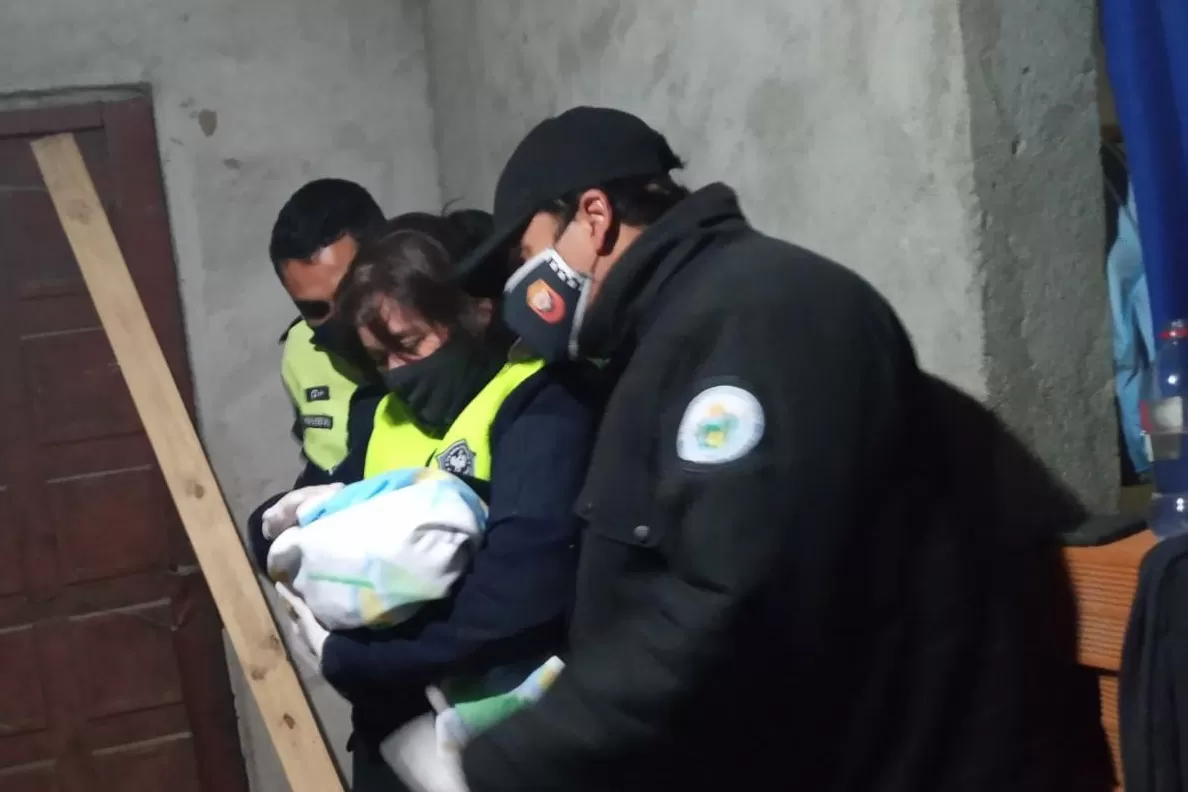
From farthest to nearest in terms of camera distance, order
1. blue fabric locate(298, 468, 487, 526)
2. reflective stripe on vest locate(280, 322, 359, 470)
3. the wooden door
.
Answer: the wooden door < reflective stripe on vest locate(280, 322, 359, 470) < blue fabric locate(298, 468, 487, 526)

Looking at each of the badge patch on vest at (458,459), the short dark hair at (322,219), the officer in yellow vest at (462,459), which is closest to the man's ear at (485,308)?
the officer in yellow vest at (462,459)

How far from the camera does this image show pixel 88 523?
2.28 meters

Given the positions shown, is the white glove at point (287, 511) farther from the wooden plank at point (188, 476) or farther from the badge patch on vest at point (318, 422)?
the badge patch on vest at point (318, 422)

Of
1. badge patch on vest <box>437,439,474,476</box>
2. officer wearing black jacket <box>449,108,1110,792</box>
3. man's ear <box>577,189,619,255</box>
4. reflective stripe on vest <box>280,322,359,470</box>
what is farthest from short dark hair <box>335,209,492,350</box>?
reflective stripe on vest <box>280,322,359,470</box>

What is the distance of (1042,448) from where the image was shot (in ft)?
3.15

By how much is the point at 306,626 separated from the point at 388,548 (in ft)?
0.72

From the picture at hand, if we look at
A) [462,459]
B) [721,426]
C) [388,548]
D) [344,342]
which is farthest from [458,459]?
[721,426]

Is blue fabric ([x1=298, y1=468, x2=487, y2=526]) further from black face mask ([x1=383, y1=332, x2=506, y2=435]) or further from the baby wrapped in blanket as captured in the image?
black face mask ([x1=383, y1=332, x2=506, y2=435])

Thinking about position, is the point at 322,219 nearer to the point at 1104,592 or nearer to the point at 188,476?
the point at 188,476

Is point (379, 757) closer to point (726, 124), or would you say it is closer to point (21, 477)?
point (726, 124)

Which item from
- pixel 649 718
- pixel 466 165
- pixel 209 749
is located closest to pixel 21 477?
pixel 209 749

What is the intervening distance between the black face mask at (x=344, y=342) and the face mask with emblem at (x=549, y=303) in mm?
350

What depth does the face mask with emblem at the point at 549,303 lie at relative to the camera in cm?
97

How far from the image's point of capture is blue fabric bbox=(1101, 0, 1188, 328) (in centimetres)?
Result: 91
